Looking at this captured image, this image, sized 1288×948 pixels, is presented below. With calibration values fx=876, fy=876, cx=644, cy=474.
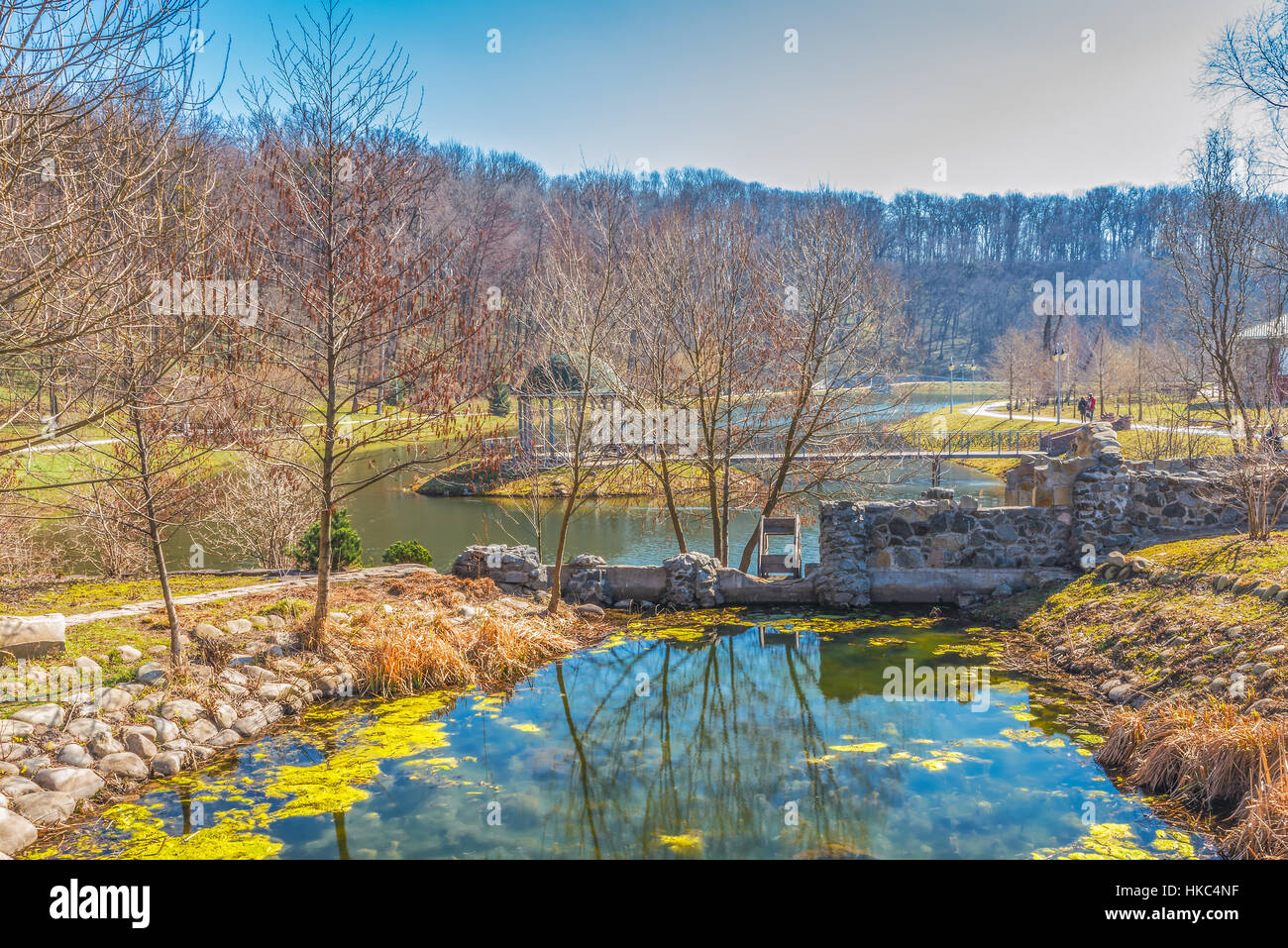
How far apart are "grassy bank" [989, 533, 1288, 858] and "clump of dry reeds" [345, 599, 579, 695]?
5.91 metres

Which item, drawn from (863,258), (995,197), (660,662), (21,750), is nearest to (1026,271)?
(995,197)

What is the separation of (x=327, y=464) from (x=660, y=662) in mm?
4711

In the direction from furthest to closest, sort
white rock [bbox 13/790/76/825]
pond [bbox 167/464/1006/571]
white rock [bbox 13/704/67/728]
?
pond [bbox 167/464/1006/571] < white rock [bbox 13/704/67/728] < white rock [bbox 13/790/76/825]

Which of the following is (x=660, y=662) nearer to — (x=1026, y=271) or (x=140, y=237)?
(x=140, y=237)

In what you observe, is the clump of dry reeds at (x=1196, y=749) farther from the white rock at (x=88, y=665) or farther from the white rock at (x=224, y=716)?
the white rock at (x=88, y=665)

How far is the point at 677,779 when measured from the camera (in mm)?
7574

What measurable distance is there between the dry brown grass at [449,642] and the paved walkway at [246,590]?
1.57 metres

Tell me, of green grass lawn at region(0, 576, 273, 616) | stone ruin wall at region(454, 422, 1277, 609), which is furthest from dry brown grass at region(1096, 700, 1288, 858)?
green grass lawn at region(0, 576, 273, 616)

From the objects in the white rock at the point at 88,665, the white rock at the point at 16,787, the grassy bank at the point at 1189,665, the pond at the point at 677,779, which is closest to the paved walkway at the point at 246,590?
the white rock at the point at 88,665

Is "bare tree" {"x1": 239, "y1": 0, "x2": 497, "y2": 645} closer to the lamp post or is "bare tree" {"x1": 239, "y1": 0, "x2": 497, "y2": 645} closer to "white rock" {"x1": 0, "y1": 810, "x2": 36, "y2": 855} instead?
"white rock" {"x1": 0, "y1": 810, "x2": 36, "y2": 855}

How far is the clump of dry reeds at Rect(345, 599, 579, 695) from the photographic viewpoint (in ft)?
32.0

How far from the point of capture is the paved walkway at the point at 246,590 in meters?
10.0

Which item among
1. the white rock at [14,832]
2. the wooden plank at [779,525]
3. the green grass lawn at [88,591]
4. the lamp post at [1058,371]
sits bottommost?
the white rock at [14,832]

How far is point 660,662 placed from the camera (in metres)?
11.1
